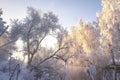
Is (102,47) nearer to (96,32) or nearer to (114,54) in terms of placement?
(114,54)

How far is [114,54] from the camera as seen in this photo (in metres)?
32.0

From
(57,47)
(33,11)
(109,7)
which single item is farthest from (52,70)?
(109,7)

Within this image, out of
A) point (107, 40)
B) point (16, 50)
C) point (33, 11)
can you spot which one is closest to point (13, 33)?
point (16, 50)

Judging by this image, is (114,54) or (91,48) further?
(91,48)

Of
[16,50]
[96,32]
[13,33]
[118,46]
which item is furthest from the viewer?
[96,32]

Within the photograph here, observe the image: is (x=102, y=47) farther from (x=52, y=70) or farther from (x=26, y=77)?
(x=26, y=77)

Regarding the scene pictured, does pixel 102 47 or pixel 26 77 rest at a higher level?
pixel 102 47

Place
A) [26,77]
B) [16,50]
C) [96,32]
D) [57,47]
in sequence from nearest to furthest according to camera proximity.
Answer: [26,77] < [16,50] < [57,47] < [96,32]

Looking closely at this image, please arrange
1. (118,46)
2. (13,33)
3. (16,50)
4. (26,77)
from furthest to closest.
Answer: (16,50), (118,46), (13,33), (26,77)

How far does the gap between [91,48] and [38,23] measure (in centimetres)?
884

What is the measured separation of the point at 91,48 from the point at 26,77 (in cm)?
1489

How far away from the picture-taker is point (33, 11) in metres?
34.2

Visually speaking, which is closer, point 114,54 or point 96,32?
point 114,54

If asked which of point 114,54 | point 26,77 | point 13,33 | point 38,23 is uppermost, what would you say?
Result: point 38,23
